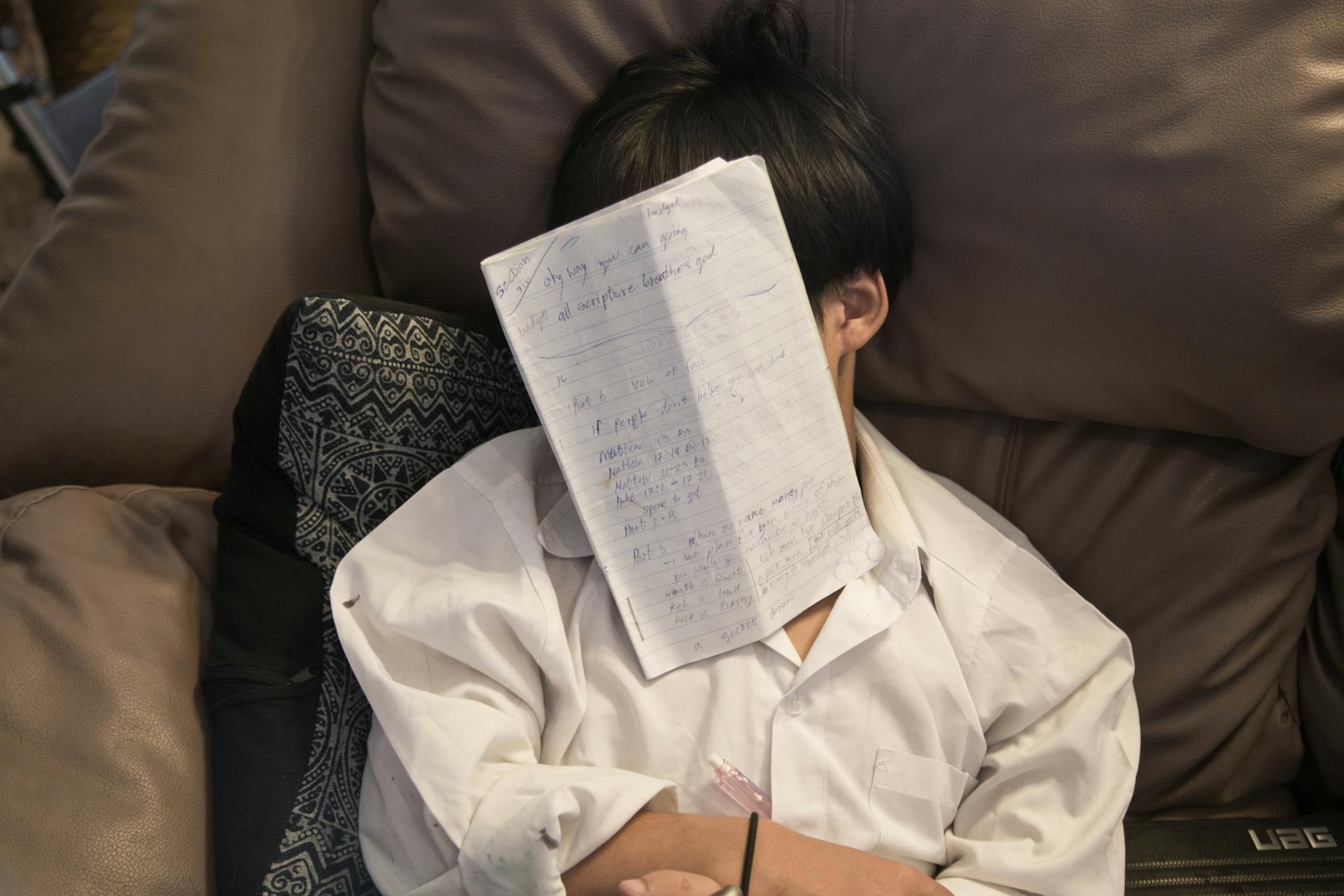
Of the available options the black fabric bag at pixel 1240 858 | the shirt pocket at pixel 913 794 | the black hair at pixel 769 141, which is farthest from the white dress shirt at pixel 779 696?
the black hair at pixel 769 141

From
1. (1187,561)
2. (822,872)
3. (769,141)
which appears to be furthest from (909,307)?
(822,872)

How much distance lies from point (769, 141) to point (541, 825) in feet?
1.67

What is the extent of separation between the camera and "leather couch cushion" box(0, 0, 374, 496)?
0.81 metres

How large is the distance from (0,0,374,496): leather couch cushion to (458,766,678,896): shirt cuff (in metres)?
0.47

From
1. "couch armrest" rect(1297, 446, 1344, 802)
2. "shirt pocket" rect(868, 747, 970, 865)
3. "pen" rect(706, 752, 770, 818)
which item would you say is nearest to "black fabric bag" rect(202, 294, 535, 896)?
"pen" rect(706, 752, 770, 818)

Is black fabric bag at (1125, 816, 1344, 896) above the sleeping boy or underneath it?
underneath

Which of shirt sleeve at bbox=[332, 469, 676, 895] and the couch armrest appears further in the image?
the couch armrest

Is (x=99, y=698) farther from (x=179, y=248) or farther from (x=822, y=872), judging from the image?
(x=822, y=872)

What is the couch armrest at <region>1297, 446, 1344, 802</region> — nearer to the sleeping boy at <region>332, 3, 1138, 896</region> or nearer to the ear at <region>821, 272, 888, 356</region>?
the sleeping boy at <region>332, 3, 1138, 896</region>

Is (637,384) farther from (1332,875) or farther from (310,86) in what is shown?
(1332,875)

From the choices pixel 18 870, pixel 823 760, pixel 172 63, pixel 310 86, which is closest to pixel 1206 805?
pixel 823 760

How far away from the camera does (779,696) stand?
0.69 m

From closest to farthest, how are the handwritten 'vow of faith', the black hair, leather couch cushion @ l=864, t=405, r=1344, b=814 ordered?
the handwritten 'vow of faith' → the black hair → leather couch cushion @ l=864, t=405, r=1344, b=814

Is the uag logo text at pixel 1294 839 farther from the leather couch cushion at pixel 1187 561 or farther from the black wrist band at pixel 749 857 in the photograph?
the black wrist band at pixel 749 857
